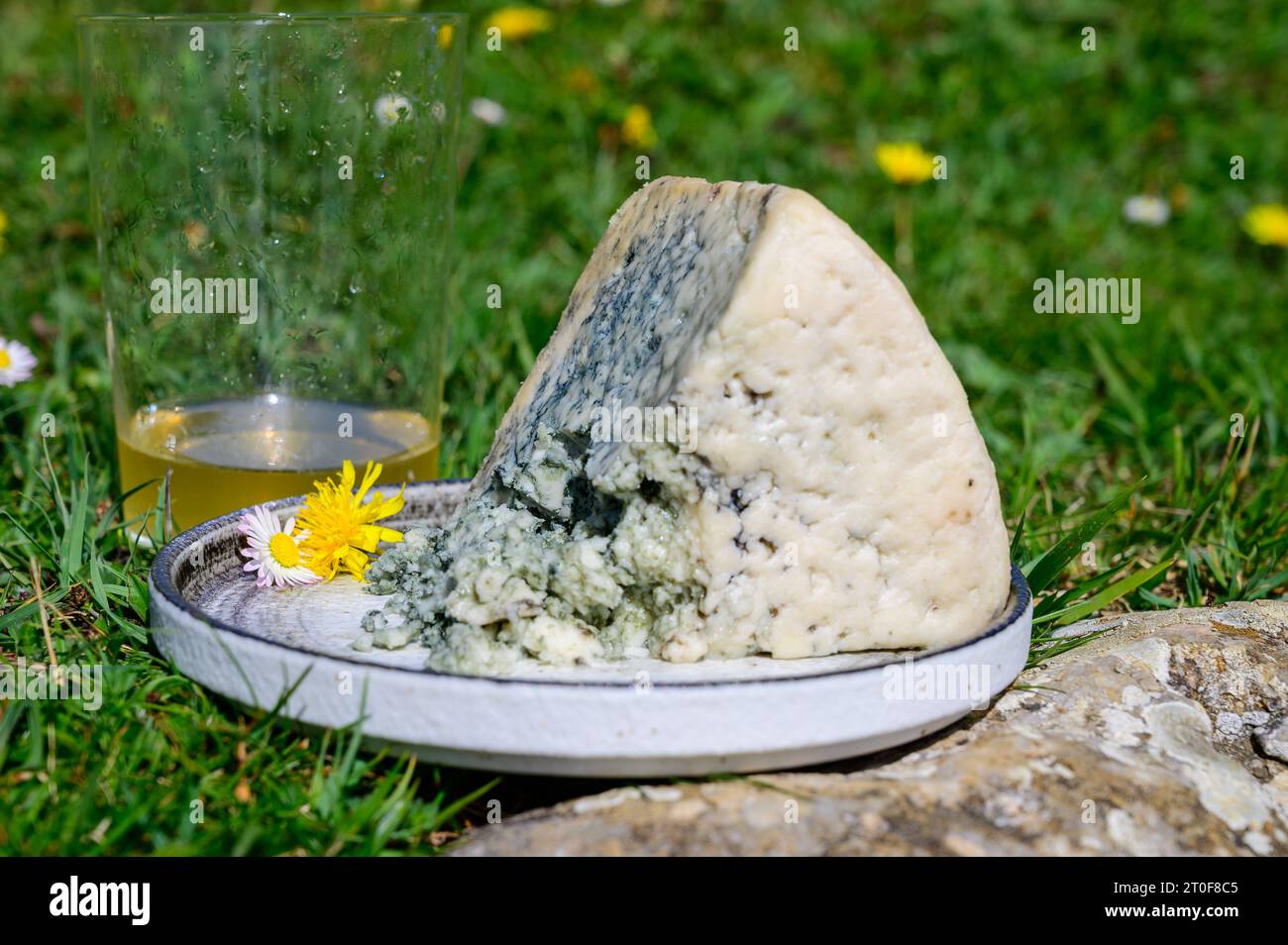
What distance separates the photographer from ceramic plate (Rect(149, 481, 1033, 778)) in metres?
1.85

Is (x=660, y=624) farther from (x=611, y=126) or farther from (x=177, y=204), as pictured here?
(x=611, y=126)

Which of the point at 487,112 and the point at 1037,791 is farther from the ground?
the point at 487,112

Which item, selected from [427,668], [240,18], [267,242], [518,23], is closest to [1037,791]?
[427,668]

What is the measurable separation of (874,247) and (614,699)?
3.22 m

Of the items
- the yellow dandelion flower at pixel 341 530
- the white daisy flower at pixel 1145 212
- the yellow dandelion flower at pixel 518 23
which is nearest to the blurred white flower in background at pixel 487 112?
the yellow dandelion flower at pixel 518 23

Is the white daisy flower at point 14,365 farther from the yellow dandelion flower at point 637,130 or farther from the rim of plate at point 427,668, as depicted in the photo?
the yellow dandelion flower at point 637,130

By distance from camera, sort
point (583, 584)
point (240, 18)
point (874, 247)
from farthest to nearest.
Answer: point (874, 247) → point (240, 18) → point (583, 584)

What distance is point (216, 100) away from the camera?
270 cm

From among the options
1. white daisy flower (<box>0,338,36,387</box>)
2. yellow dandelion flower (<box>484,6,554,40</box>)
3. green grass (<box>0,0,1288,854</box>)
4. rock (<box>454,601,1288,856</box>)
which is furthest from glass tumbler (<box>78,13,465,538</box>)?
yellow dandelion flower (<box>484,6,554,40</box>)

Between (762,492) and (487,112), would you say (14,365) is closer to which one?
(762,492)

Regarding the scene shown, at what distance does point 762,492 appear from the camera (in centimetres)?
208

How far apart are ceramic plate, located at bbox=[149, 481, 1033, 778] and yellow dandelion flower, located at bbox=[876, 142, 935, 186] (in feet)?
10.2
